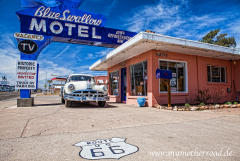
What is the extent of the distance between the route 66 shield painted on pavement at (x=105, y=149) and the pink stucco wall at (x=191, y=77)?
597 centimetres

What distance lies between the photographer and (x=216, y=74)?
1105 cm

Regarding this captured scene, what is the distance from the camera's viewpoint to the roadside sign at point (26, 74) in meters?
8.78

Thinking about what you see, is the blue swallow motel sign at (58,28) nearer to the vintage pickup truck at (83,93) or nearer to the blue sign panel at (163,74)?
the vintage pickup truck at (83,93)

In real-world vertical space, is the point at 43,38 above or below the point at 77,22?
below

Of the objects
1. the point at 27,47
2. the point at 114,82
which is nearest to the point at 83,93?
the point at 27,47

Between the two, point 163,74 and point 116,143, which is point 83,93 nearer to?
point 163,74

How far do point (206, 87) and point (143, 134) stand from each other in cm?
862

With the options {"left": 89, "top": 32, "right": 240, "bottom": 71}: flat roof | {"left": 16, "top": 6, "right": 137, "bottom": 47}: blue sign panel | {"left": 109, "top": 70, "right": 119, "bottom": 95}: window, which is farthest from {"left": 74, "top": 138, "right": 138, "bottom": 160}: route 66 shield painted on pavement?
{"left": 109, "top": 70, "right": 119, "bottom": 95}: window

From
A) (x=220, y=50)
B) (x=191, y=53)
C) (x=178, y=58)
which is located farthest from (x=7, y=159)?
(x=220, y=50)

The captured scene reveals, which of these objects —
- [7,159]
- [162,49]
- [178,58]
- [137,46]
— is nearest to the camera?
[7,159]

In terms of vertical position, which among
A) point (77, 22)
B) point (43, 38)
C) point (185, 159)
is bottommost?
point (185, 159)

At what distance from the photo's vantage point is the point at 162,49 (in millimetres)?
8836

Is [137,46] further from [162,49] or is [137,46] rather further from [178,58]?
[178,58]

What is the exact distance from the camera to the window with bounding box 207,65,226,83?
10.8 m
